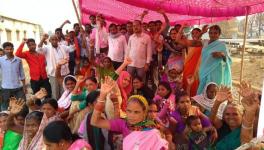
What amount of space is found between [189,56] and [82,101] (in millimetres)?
2589

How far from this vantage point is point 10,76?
5.84 metres

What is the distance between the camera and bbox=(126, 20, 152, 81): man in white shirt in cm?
614

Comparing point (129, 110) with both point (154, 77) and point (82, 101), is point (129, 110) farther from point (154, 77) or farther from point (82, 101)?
point (154, 77)

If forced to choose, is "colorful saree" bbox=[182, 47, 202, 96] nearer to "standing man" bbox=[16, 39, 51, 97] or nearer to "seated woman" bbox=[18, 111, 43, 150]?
"standing man" bbox=[16, 39, 51, 97]

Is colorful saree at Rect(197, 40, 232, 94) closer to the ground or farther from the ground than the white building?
closer to the ground

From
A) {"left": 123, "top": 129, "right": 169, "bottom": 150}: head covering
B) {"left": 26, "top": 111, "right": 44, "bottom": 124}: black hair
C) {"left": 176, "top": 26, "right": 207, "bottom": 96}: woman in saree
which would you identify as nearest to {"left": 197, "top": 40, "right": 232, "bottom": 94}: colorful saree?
{"left": 176, "top": 26, "right": 207, "bottom": 96}: woman in saree

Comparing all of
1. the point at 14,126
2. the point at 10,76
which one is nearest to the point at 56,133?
the point at 14,126

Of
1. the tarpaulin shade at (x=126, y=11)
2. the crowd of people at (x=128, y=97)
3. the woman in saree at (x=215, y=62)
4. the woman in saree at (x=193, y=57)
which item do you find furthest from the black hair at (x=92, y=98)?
the tarpaulin shade at (x=126, y=11)

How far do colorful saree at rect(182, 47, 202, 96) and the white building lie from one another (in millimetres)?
25624

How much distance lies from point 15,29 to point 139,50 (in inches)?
1307

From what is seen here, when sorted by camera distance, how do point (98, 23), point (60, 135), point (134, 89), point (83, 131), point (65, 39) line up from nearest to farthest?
point (60, 135)
point (83, 131)
point (134, 89)
point (98, 23)
point (65, 39)

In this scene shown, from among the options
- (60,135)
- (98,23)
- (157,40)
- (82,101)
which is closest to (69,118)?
(82,101)

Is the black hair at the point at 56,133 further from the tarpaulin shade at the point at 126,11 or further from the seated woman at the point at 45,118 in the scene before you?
the tarpaulin shade at the point at 126,11

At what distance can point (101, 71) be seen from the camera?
5.77 metres
